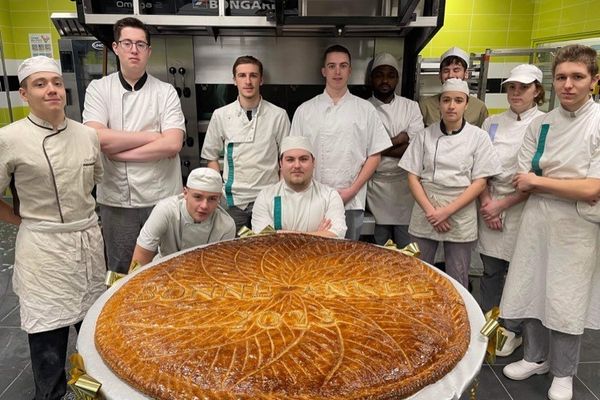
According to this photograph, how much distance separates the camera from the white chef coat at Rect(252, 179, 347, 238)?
6.69ft

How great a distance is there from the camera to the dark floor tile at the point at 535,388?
2.10 meters

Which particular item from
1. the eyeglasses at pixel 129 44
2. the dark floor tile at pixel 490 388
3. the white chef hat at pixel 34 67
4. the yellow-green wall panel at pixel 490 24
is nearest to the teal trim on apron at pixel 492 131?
the dark floor tile at pixel 490 388

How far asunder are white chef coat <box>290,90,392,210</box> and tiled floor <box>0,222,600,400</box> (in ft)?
3.66

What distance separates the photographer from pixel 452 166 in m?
2.28

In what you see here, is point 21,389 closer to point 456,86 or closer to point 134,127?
point 134,127

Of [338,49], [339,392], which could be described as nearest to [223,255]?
[339,392]

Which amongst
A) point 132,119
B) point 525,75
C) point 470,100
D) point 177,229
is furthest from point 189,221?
point 470,100

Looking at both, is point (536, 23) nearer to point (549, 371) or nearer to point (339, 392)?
point (549, 371)

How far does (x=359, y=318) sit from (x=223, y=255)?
0.63 m

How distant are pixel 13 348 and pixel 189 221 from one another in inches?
56.9

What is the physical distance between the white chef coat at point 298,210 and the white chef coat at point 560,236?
35.0 inches

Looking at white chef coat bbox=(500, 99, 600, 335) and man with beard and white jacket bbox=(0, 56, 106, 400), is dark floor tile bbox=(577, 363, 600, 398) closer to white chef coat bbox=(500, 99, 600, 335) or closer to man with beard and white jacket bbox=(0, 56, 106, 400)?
white chef coat bbox=(500, 99, 600, 335)

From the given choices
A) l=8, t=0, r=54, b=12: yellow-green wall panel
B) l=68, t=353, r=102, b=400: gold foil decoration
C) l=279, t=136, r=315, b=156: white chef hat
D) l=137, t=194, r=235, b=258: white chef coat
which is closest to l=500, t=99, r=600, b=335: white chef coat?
l=279, t=136, r=315, b=156: white chef hat

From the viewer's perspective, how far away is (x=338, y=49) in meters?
2.33
